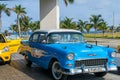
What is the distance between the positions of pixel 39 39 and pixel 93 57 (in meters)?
2.65

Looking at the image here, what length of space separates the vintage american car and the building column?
38.1 feet

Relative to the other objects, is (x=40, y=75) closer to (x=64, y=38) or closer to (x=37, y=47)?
(x=37, y=47)

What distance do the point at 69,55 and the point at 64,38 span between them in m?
1.84

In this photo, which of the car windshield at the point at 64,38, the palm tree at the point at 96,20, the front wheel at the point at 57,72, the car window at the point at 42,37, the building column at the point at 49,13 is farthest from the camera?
the palm tree at the point at 96,20

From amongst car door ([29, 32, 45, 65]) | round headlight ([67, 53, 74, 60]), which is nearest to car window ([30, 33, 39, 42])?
car door ([29, 32, 45, 65])

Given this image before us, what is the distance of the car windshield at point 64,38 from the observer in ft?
32.8

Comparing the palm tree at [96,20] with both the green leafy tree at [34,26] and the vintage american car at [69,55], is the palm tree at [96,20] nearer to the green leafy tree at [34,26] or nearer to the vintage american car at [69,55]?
the green leafy tree at [34,26]

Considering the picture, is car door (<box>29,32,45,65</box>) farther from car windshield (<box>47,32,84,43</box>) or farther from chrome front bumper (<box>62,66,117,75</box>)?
chrome front bumper (<box>62,66,117,75</box>)

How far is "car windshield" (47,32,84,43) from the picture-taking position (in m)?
10.00

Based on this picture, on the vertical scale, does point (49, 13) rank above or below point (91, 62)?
above

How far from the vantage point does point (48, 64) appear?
9.48 metres

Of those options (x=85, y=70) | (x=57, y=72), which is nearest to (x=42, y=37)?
(x=57, y=72)

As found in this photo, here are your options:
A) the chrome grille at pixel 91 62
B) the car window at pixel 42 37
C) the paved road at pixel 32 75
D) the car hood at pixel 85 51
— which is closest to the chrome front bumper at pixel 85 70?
the chrome grille at pixel 91 62

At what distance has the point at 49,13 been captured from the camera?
22.4 meters
